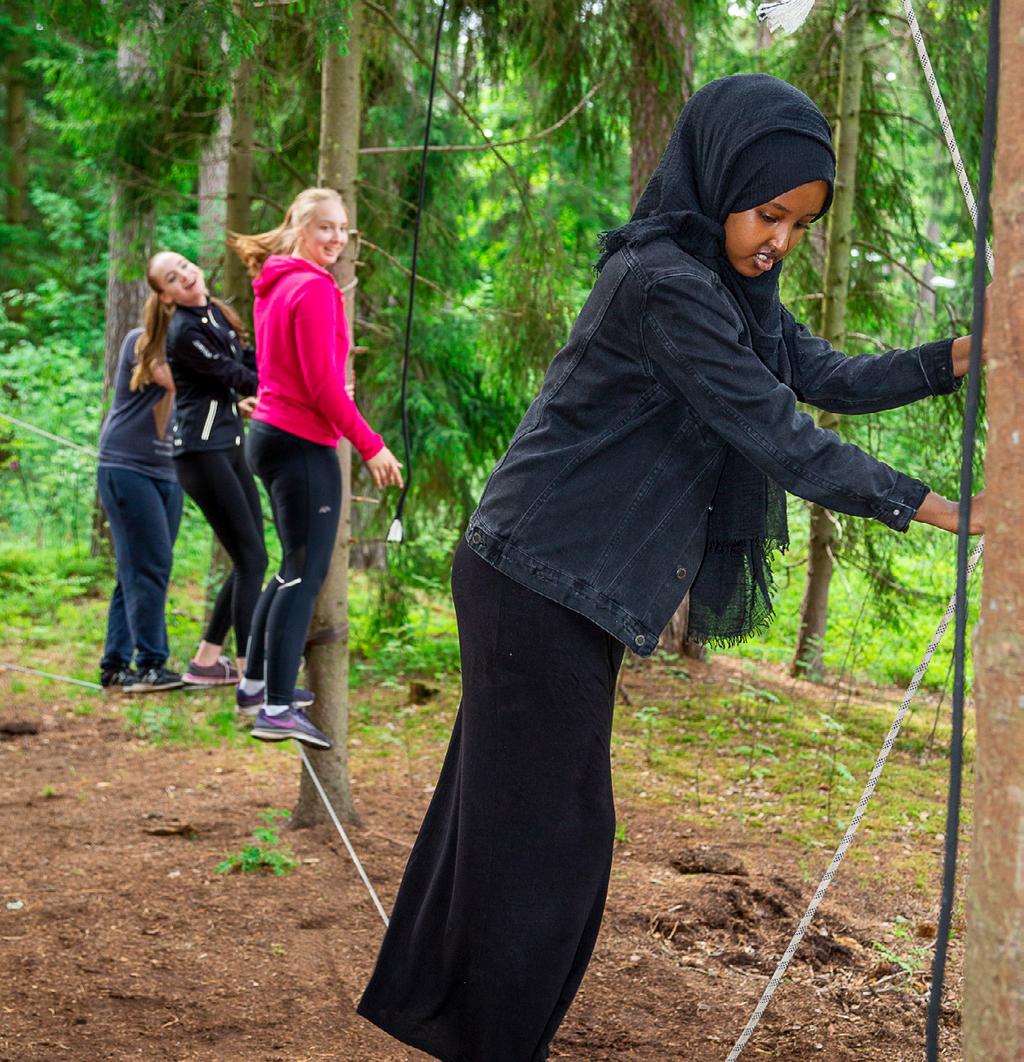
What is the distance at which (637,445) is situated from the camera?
7.30 feet

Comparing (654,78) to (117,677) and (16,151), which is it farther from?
(16,151)

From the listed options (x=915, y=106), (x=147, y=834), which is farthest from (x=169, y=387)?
(x=915, y=106)

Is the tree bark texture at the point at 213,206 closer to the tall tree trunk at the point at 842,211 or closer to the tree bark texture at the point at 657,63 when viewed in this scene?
the tree bark texture at the point at 657,63

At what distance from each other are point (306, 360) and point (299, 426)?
0.23m

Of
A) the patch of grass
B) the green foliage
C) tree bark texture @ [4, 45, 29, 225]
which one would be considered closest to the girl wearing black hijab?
the green foliage

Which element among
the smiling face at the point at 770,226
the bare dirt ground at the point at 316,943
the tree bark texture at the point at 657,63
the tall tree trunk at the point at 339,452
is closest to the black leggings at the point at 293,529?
the tall tree trunk at the point at 339,452

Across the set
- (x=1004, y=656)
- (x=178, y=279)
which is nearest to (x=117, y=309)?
(x=178, y=279)

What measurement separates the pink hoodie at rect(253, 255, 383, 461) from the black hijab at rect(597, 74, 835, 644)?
6.12 feet

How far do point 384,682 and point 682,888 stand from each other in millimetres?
3695

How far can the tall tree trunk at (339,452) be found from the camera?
4684 mm

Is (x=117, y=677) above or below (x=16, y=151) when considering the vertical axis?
below

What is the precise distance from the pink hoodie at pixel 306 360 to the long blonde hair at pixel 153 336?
0.90 m

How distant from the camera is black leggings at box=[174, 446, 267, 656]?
471cm

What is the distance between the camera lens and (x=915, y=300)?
301 inches
